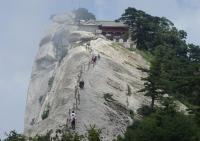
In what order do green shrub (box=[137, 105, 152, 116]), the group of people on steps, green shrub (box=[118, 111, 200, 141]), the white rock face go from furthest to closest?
green shrub (box=[137, 105, 152, 116])
the white rock face
the group of people on steps
green shrub (box=[118, 111, 200, 141])

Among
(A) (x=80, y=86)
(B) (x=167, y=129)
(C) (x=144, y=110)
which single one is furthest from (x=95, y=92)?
(B) (x=167, y=129)

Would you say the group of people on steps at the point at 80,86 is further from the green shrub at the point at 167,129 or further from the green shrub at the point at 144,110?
the green shrub at the point at 167,129

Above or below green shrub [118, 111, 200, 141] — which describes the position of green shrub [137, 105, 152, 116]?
above

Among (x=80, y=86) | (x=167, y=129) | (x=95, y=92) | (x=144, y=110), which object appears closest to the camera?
(x=167, y=129)

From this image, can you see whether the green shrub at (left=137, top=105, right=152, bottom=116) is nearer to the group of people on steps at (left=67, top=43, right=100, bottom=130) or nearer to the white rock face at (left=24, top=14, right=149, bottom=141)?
the white rock face at (left=24, top=14, right=149, bottom=141)

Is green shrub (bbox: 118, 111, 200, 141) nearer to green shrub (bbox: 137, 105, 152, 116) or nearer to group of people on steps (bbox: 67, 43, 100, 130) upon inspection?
group of people on steps (bbox: 67, 43, 100, 130)

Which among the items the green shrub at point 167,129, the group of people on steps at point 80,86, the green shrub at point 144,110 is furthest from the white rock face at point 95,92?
the green shrub at point 167,129

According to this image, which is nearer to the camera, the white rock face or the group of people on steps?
the group of people on steps

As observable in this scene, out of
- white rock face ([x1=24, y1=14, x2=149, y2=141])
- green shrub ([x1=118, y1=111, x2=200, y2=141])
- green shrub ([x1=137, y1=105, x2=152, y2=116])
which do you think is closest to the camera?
green shrub ([x1=118, y1=111, x2=200, y2=141])

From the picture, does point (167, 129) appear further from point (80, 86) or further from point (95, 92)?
point (80, 86)

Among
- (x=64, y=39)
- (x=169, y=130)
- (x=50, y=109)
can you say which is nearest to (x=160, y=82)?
(x=50, y=109)

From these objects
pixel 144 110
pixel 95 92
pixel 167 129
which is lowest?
pixel 167 129

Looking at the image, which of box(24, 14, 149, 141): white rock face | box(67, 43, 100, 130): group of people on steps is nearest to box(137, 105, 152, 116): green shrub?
box(24, 14, 149, 141): white rock face

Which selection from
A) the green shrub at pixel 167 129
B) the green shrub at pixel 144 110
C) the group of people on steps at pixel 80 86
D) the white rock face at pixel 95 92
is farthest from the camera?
the green shrub at pixel 144 110
